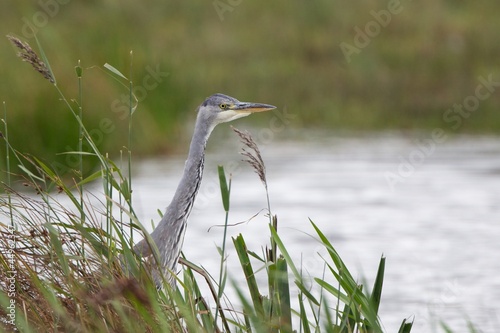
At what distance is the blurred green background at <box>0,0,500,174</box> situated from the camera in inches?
480

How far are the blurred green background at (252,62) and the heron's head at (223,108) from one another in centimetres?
638

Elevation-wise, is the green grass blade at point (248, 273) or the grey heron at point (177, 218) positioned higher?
the grey heron at point (177, 218)

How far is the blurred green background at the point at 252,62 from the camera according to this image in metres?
12.2

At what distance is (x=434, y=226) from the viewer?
1030cm

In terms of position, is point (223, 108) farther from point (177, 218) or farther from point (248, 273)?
point (248, 273)

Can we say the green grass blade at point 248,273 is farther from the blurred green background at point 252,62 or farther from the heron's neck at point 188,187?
the blurred green background at point 252,62

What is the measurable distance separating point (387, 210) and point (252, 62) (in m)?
8.48

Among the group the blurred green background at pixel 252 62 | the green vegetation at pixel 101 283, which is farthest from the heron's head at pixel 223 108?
the blurred green background at pixel 252 62

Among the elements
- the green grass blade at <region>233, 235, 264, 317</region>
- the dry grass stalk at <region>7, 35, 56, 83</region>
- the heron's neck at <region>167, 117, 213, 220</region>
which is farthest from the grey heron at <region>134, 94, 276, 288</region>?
the dry grass stalk at <region>7, 35, 56, 83</region>

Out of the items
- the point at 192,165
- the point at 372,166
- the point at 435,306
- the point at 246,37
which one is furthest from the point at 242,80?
the point at 192,165

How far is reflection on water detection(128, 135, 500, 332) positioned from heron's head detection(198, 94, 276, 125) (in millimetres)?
1137

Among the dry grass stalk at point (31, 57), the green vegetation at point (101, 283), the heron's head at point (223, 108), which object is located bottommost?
the green vegetation at point (101, 283)

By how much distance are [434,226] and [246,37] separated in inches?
424

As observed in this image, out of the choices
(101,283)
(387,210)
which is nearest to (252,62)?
(387,210)
